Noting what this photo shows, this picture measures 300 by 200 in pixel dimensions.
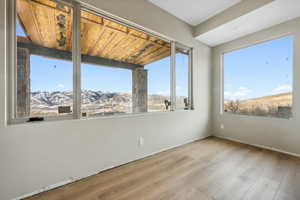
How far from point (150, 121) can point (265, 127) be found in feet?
8.29

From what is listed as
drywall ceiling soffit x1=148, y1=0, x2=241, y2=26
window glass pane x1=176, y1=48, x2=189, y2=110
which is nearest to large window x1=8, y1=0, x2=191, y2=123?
window glass pane x1=176, y1=48, x2=189, y2=110

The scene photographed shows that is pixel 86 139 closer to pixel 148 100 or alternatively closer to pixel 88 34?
pixel 148 100

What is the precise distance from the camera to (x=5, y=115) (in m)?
1.32

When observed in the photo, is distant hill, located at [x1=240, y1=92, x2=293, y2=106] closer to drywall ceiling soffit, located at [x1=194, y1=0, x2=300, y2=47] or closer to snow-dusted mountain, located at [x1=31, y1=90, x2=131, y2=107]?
drywall ceiling soffit, located at [x1=194, y1=0, x2=300, y2=47]

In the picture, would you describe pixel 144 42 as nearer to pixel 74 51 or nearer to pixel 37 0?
pixel 74 51

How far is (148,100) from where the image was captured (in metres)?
2.60

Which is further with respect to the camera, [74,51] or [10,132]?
[74,51]

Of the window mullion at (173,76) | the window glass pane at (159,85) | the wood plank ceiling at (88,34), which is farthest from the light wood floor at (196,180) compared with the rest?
the wood plank ceiling at (88,34)

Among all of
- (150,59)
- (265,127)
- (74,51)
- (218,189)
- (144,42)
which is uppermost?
(144,42)

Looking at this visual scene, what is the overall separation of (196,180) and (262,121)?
7.43 feet

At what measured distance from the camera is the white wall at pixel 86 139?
4.40ft

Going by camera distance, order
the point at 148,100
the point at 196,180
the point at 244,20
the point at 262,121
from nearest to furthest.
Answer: the point at 196,180
the point at 244,20
the point at 148,100
the point at 262,121

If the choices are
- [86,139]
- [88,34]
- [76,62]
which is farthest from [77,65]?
[86,139]

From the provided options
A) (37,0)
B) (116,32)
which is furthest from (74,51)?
(116,32)
